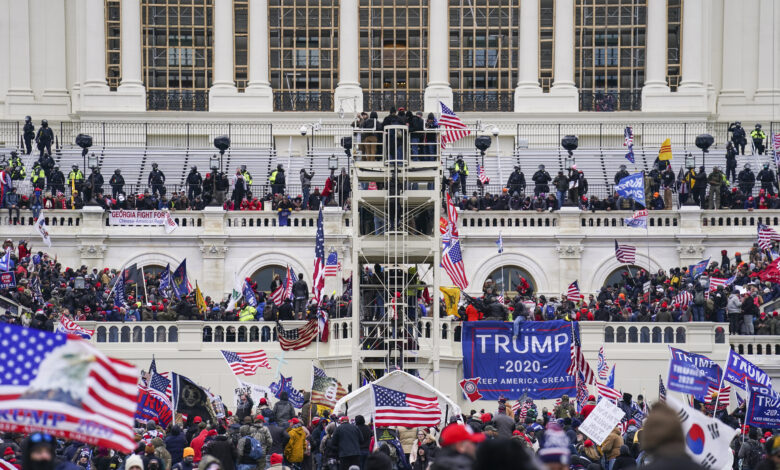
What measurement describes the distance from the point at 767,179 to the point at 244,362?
24.3 meters

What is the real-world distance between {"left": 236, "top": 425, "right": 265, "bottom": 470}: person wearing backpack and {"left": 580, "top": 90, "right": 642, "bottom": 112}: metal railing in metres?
46.0

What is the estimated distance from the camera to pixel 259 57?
7081 centimetres

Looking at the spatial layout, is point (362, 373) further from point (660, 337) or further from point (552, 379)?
point (660, 337)

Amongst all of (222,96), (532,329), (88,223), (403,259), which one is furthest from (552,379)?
(222,96)

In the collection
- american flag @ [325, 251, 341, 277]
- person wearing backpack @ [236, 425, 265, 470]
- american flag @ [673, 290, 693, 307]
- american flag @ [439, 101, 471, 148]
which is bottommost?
Result: person wearing backpack @ [236, 425, 265, 470]

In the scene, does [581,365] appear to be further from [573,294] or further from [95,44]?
[95,44]

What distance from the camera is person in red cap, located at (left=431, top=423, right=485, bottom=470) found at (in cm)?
1470

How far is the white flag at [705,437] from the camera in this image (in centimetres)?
1891

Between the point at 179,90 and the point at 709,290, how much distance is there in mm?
30633

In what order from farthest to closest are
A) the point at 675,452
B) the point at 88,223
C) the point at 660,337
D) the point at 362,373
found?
the point at 88,223
the point at 660,337
the point at 362,373
the point at 675,452

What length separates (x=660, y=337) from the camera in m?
43.9

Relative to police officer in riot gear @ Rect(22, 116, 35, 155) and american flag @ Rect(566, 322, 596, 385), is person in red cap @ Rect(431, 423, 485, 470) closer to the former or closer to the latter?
american flag @ Rect(566, 322, 596, 385)

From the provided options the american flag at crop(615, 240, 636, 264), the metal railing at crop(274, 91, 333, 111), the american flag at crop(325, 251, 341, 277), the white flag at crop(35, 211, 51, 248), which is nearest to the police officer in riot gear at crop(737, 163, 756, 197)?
the american flag at crop(615, 240, 636, 264)

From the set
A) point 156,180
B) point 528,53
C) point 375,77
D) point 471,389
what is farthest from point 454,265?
point 375,77
